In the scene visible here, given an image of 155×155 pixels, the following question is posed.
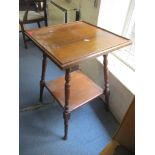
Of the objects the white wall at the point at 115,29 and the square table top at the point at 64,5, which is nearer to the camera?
the white wall at the point at 115,29

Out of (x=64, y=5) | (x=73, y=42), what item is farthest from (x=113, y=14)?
(x=64, y=5)

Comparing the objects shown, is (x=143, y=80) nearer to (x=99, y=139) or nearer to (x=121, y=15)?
Answer: (x=99, y=139)

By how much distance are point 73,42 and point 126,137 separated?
62 centimetres

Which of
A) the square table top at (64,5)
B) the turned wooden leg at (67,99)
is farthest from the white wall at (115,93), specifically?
the square table top at (64,5)

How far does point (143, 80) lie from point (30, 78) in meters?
1.62

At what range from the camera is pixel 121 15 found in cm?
153

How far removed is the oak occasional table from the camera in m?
0.93

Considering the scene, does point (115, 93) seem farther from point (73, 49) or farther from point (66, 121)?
point (73, 49)

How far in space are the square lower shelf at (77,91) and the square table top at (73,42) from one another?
Result: 17.7 inches

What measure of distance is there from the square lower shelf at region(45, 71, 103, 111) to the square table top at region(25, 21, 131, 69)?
449 millimetres

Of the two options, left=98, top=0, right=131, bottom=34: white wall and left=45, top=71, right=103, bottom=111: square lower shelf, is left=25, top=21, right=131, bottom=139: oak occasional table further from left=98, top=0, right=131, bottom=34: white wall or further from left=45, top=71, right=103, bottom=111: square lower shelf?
left=98, top=0, right=131, bottom=34: white wall

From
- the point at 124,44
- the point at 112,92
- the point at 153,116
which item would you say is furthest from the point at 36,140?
the point at 153,116

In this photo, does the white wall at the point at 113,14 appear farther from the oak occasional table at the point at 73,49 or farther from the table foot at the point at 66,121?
the table foot at the point at 66,121

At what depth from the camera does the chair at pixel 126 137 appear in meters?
0.75
